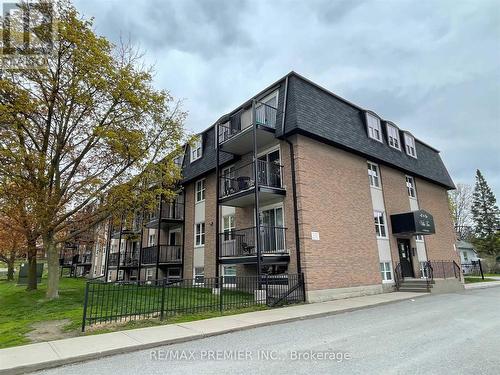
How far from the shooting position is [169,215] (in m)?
22.5

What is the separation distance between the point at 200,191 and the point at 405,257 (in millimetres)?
13060

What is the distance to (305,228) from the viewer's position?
13.0 meters

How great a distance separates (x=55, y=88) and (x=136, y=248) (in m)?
17.3

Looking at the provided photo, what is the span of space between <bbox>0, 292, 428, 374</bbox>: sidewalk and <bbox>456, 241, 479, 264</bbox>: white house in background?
4618cm

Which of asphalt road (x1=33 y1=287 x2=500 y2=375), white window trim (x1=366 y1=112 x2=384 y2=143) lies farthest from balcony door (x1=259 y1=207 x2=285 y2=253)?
white window trim (x1=366 y1=112 x2=384 y2=143)

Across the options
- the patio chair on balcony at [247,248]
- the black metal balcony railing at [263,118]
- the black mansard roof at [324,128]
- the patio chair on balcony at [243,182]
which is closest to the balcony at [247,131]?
the black metal balcony railing at [263,118]

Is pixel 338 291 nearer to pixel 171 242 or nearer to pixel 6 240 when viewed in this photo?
pixel 171 242

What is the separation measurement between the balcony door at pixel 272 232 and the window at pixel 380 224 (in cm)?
593

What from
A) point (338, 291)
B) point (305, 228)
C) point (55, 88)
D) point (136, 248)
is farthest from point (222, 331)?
point (136, 248)

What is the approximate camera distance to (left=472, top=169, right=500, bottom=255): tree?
44344mm

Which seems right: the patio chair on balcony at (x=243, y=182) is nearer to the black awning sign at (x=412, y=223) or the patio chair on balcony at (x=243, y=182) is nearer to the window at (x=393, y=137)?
the black awning sign at (x=412, y=223)

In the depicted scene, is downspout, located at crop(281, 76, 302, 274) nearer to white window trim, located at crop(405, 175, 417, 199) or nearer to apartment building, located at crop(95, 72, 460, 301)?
apartment building, located at crop(95, 72, 460, 301)

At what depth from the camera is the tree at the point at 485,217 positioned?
1746 inches

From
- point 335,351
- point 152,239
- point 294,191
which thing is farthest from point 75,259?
point 335,351
